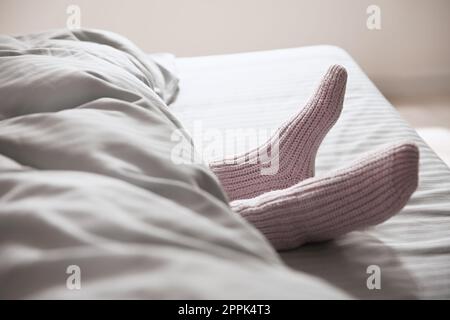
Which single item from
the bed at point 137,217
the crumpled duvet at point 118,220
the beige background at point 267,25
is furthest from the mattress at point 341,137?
Answer: the beige background at point 267,25

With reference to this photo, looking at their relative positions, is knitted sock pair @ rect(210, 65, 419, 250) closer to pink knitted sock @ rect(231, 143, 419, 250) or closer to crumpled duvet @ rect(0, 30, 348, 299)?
pink knitted sock @ rect(231, 143, 419, 250)

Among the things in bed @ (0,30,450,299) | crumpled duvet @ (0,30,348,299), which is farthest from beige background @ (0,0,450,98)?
crumpled duvet @ (0,30,348,299)

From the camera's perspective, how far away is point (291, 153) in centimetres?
A: 79

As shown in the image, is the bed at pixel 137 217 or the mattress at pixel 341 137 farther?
the mattress at pixel 341 137

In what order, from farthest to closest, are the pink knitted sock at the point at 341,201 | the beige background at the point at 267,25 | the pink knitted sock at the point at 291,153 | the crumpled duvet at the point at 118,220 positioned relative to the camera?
the beige background at the point at 267,25
the pink knitted sock at the point at 291,153
the pink knitted sock at the point at 341,201
the crumpled duvet at the point at 118,220

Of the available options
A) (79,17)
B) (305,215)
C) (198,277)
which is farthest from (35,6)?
(198,277)

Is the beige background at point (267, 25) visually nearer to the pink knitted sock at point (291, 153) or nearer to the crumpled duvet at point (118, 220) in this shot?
the pink knitted sock at point (291, 153)

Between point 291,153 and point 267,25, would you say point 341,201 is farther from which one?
point 267,25

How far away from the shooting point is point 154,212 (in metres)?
0.40

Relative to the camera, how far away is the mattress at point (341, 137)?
22.9 inches

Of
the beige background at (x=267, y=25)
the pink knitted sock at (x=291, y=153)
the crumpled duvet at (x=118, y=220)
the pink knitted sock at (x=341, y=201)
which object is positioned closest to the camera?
the crumpled duvet at (x=118, y=220)

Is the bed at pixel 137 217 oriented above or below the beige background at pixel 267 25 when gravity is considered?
below

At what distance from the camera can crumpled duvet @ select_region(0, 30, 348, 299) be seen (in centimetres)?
34

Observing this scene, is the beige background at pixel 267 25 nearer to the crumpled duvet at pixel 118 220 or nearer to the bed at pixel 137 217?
the bed at pixel 137 217
